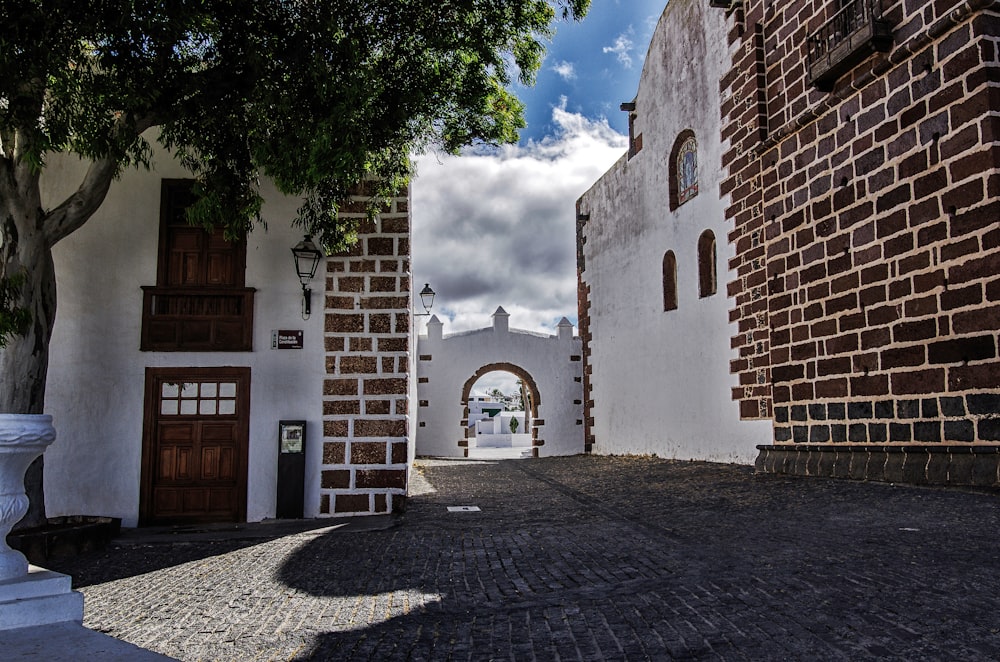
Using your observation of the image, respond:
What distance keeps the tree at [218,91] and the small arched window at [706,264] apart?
20.6 ft

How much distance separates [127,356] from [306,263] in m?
2.20

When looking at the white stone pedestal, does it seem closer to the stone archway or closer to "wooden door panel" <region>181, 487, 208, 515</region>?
"wooden door panel" <region>181, 487, 208, 515</region>

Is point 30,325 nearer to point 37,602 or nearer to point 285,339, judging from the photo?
point 285,339

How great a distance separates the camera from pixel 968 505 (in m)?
5.42

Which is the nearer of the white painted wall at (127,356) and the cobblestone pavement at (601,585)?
the cobblestone pavement at (601,585)

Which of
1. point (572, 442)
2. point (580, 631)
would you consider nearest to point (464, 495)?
point (580, 631)

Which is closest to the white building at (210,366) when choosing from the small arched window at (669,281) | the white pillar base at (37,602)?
the white pillar base at (37,602)

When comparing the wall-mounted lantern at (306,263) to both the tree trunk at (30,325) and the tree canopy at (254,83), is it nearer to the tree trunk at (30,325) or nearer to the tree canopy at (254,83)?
the tree canopy at (254,83)

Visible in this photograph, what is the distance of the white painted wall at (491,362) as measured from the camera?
22.3 m

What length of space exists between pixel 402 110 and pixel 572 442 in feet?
54.5

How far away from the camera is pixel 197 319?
8289 millimetres

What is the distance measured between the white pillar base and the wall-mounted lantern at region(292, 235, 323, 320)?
5728 mm

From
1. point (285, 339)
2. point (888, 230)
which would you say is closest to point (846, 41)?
point (888, 230)

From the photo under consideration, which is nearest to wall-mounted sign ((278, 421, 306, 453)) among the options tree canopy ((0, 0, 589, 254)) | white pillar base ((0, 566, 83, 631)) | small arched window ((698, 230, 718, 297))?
tree canopy ((0, 0, 589, 254))
